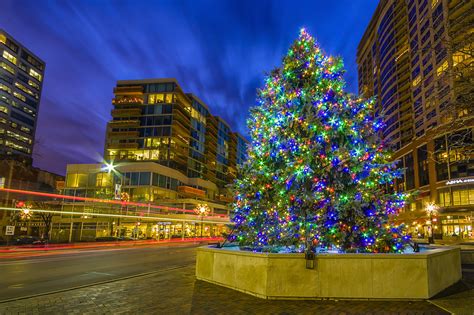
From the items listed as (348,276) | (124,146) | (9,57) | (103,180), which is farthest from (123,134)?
(348,276)

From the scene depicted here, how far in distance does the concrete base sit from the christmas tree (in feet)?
4.60

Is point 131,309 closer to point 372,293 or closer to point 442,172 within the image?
point 372,293

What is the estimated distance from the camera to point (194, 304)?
7504 mm

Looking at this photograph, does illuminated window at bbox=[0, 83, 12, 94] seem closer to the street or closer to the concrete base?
the street

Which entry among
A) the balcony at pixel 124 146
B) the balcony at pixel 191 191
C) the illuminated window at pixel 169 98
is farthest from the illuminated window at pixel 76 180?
the illuminated window at pixel 169 98

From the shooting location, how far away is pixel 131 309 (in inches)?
279

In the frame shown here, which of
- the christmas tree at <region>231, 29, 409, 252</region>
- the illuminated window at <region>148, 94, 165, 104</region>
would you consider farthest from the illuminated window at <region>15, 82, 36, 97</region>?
the christmas tree at <region>231, 29, 409, 252</region>

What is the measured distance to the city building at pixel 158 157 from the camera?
68.2 metres

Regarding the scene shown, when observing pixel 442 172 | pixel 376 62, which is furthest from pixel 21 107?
pixel 442 172

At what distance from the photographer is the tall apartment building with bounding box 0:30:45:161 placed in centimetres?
10312

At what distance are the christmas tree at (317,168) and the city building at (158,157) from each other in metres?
50.3

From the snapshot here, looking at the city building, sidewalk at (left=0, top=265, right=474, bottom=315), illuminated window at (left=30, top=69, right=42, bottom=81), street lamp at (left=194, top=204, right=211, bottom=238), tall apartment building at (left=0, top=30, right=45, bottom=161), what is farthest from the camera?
illuminated window at (left=30, top=69, right=42, bottom=81)

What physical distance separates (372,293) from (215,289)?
4008 mm

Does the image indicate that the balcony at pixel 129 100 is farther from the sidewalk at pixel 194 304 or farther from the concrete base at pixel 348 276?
the concrete base at pixel 348 276
